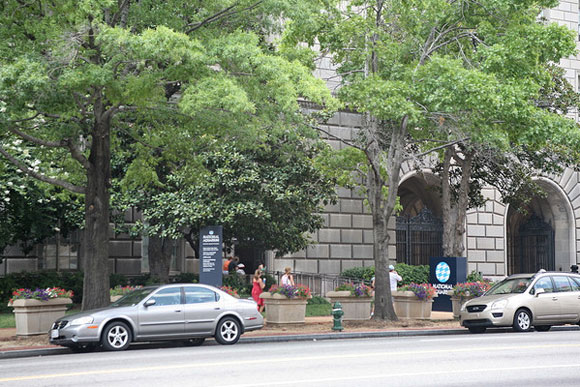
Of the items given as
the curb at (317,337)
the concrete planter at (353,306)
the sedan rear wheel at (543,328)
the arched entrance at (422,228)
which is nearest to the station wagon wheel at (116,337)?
the curb at (317,337)

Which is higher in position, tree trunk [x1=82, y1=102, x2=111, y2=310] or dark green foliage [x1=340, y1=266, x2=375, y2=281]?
tree trunk [x1=82, y1=102, x2=111, y2=310]

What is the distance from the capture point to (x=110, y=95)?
17750 millimetres

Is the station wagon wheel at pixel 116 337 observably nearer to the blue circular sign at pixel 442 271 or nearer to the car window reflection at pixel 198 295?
the car window reflection at pixel 198 295

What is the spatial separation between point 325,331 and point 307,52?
25.0 ft

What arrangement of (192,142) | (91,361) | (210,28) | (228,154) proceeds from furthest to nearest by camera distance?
(228,154)
(192,142)
(210,28)
(91,361)

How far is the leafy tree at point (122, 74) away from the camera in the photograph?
→ 16.7 meters

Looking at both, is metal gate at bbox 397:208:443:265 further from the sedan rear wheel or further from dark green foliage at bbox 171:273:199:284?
the sedan rear wheel

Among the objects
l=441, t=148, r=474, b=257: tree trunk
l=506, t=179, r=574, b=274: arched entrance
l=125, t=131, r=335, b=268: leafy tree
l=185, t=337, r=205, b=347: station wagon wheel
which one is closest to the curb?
l=185, t=337, r=205, b=347: station wagon wheel

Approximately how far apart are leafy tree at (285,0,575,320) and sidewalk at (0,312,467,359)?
1147 mm

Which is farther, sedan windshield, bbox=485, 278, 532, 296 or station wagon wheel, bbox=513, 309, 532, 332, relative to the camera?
sedan windshield, bbox=485, 278, 532, 296

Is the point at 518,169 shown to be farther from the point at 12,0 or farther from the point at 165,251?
the point at 12,0

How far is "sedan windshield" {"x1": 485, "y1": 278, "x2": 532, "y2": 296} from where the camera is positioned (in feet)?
70.0

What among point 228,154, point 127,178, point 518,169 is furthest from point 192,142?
point 518,169

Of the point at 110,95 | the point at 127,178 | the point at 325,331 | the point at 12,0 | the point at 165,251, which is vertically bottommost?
the point at 325,331
